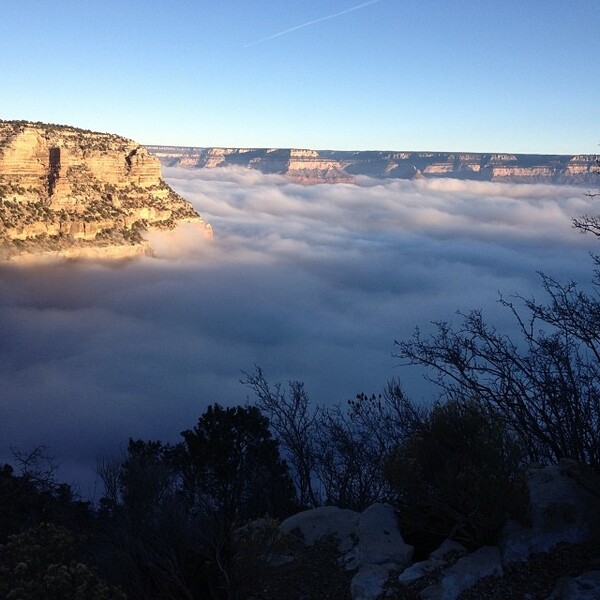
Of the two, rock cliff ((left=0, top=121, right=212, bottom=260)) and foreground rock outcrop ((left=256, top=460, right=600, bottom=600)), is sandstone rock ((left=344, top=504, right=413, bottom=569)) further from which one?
rock cliff ((left=0, top=121, right=212, bottom=260))

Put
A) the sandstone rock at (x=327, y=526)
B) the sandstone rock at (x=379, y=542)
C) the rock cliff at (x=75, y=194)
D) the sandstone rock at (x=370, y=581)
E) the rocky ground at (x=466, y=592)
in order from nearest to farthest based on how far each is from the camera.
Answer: the rocky ground at (x=466, y=592) < the sandstone rock at (x=370, y=581) < the sandstone rock at (x=379, y=542) < the sandstone rock at (x=327, y=526) < the rock cliff at (x=75, y=194)

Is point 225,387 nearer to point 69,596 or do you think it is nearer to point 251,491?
point 251,491

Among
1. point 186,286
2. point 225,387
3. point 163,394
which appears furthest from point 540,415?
point 186,286

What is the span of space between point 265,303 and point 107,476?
406 feet

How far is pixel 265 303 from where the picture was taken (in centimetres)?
13662

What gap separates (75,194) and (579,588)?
78.8 m

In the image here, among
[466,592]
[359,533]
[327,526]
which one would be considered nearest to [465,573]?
[466,592]

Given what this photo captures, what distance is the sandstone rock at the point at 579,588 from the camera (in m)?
6.04

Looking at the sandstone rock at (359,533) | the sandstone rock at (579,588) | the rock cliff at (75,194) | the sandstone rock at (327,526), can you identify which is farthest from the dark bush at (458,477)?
the rock cliff at (75,194)

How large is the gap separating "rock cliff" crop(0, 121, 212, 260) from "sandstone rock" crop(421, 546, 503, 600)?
65.9 metres

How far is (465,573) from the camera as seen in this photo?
6781 mm

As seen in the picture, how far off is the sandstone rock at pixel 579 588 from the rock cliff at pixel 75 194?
220ft

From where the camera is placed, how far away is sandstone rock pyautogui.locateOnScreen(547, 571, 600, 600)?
19.8 feet

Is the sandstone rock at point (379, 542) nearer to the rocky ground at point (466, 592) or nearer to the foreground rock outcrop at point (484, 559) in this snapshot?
the foreground rock outcrop at point (484, 559)
